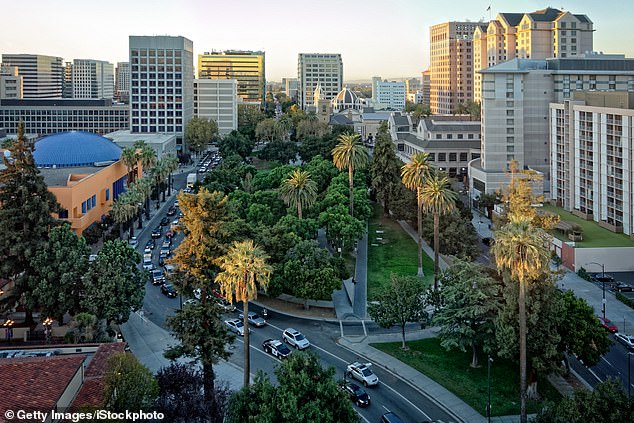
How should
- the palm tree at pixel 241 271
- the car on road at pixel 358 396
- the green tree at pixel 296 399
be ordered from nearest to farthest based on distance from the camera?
the green tree at pixel 296 399
the palm tree at pixel 241 271
the car on road at pixel 358 396

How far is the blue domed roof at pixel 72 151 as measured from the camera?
10656cm

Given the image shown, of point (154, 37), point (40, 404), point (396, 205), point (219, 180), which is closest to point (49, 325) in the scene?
point (40, 404)

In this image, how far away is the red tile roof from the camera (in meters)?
29.5

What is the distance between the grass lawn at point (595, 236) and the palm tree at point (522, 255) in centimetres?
4126

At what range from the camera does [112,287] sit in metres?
51.1

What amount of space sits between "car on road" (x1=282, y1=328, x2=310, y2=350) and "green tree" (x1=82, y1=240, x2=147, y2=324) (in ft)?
46.4

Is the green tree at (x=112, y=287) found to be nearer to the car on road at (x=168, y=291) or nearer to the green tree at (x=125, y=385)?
the car on road at (x=168, y=291)

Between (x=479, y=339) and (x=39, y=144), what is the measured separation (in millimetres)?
96247

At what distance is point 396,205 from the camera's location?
89562 millimetres

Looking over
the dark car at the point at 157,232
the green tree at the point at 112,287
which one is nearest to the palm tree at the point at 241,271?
the green tree at the point at 112,287

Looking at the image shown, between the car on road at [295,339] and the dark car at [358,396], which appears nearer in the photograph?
the dark car at [358,396]

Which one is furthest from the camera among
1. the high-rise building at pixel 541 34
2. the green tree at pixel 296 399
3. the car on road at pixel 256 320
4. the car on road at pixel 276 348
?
the high-rise building at pixel 541 34

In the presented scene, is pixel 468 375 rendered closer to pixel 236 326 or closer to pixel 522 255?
pixel 522 255

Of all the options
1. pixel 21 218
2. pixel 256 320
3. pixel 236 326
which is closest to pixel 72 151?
pixel 21 218
